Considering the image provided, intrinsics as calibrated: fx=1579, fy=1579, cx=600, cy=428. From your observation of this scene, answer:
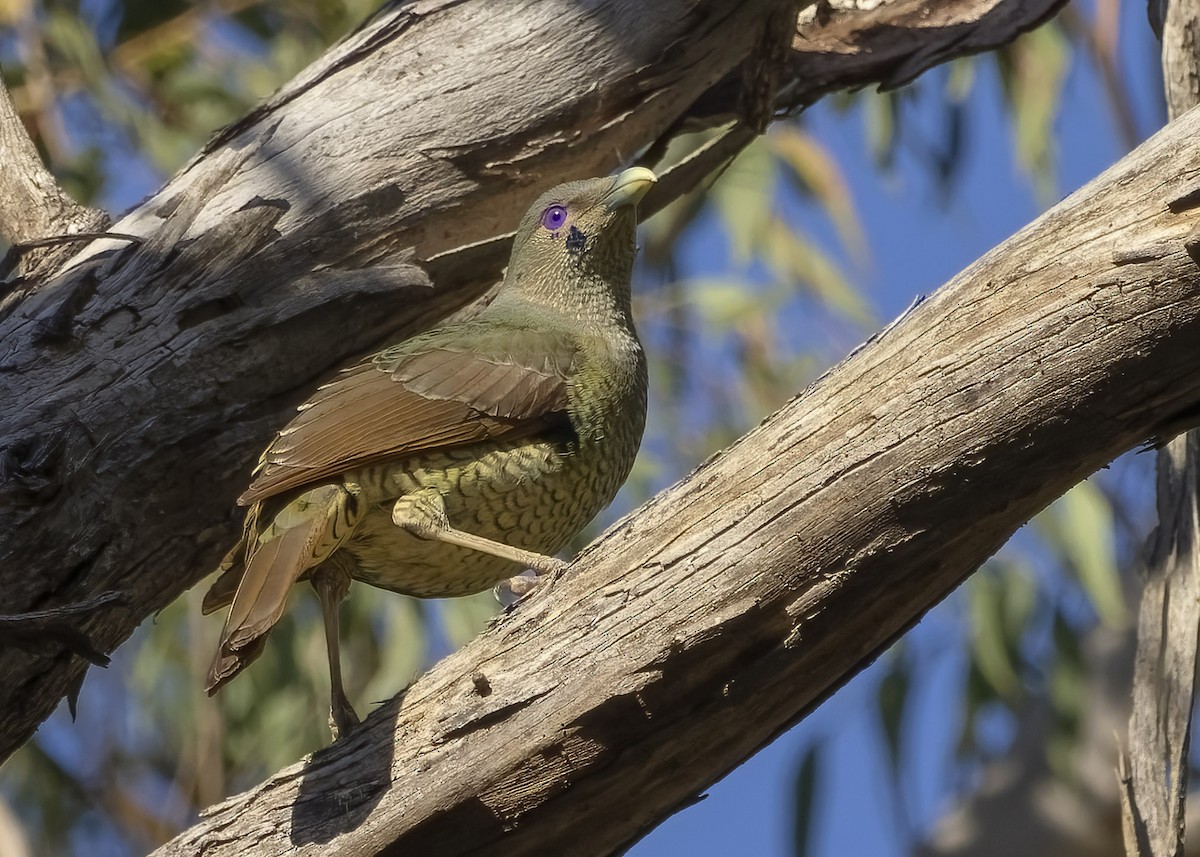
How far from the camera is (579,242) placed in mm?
4496

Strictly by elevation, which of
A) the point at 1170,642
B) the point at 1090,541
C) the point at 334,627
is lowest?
the point at 1090,541

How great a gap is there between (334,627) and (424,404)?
23.4 inches

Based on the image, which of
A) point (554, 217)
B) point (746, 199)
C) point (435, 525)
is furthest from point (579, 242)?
point (746, 199)

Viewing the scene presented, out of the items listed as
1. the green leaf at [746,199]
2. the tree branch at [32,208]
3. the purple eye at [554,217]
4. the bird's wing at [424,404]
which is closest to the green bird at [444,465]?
the bird's wing at [424,404]

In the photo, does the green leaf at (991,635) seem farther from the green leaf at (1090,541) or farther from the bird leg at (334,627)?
the bird leg at (334,627)

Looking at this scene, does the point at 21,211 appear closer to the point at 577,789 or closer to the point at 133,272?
the point at 133,272

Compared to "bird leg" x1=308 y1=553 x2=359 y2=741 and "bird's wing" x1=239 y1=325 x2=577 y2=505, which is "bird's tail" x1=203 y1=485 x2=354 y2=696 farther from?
"bird leg" x1=308 y1=553 x2=359 y2=741

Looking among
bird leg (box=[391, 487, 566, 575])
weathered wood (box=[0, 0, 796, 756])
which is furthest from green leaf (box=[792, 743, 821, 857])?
bird leg (box=[391, 487, 566, 575])

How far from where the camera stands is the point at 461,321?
4.46 metres

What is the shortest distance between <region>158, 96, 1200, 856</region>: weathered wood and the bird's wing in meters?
0.60

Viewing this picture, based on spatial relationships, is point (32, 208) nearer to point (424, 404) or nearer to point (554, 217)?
point (424, 404)

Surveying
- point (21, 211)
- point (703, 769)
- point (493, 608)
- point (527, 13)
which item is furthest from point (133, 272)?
point (493, 608)

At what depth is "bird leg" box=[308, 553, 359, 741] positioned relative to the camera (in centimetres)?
369

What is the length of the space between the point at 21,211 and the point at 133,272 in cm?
45
